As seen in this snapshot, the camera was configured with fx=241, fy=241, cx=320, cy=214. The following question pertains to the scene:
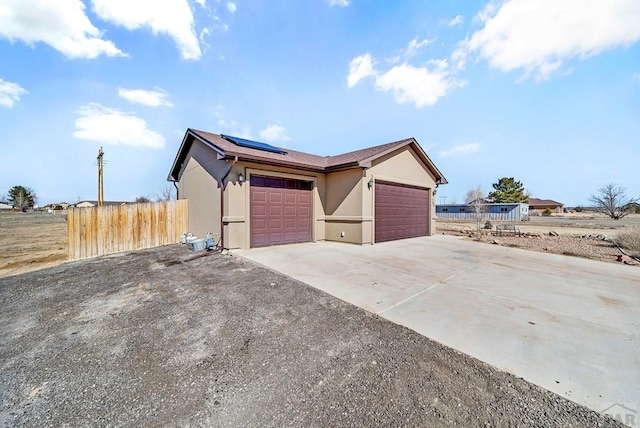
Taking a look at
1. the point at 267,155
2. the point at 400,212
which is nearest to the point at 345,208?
the point at 400,212

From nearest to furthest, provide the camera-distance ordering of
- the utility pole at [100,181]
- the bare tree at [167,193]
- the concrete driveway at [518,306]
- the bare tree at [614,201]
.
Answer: the concrete driveway at [518,306], the utility pole at [100,181], the bare tree at [614,201], the bare tree at [167,193]

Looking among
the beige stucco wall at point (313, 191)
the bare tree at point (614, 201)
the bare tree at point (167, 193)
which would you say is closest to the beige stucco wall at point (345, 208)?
the beige stucco wall at point (313, 191)

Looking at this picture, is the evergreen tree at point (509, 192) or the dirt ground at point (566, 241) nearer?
the dirt ground at point (566, 241)

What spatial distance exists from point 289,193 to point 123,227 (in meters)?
6.22

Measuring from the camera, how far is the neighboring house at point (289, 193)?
27.3 feet

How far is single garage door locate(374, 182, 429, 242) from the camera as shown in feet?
34.4

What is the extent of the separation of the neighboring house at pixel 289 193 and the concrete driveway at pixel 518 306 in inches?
80.5

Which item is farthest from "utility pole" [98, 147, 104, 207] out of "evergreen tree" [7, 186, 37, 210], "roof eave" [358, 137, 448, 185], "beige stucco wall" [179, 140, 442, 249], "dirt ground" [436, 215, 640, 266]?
"evergreen tree" [7, 186, 37, 210]

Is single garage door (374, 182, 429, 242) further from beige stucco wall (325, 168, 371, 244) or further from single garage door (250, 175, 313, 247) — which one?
single garage door (250, 175, 313, 247)

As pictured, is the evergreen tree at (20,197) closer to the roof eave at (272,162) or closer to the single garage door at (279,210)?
the single garage door at (279,210)

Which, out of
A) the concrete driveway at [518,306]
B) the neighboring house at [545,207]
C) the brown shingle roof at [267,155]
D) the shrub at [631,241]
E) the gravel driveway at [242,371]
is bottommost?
the gravel driveway at [242,371]

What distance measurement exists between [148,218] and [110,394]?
29.5 feet

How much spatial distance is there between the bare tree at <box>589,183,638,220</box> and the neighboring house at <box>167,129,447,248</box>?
38.0m

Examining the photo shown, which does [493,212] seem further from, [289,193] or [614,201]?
[289,193]
